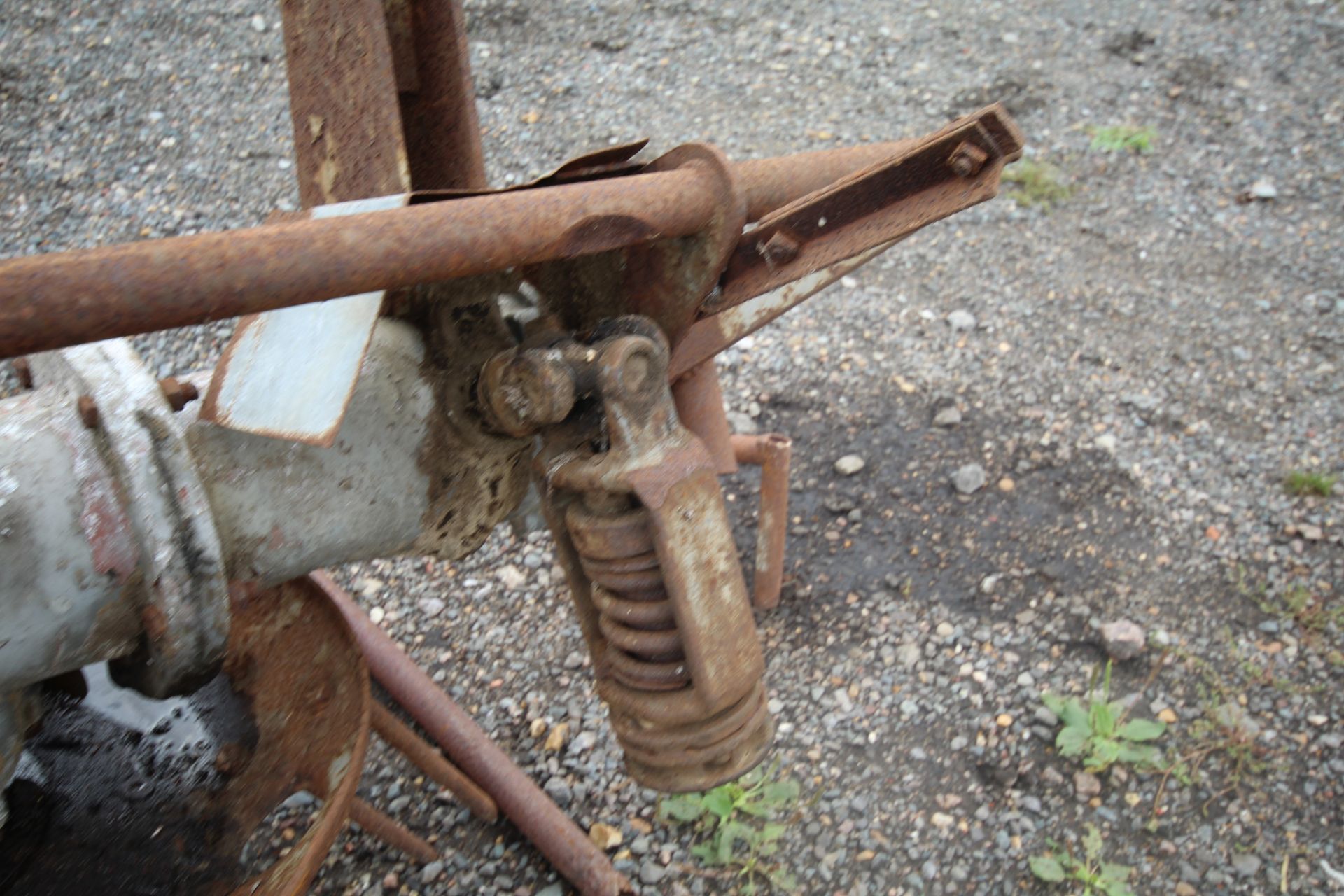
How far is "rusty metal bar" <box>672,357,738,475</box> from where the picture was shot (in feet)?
5.34

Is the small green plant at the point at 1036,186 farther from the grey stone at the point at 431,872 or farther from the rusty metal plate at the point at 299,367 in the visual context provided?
the rusty metal plate at the point at 299,367

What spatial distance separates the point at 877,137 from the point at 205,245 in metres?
3.14

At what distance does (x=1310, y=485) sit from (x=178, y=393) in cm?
263

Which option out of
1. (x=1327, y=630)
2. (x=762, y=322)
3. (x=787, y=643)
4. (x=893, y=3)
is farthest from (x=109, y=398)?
(x=893, y=3)

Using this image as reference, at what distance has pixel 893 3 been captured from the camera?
4.15 m

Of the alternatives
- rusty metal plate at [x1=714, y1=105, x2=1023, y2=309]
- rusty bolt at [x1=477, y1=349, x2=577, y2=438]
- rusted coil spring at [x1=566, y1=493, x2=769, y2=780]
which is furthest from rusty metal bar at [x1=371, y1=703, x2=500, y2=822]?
rusty metal plate at [x1=714, y1=105, x2=1023, y2=309]

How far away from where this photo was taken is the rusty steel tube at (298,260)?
0.73 meters

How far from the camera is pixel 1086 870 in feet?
6.52

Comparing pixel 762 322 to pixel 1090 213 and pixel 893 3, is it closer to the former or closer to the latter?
pixel 1090 213

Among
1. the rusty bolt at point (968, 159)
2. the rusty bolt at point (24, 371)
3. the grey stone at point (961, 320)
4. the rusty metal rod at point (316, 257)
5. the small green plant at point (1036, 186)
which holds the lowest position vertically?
the grey stone at point (961, 320)

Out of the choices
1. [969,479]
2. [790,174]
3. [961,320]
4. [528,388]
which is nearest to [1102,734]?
[969,479]

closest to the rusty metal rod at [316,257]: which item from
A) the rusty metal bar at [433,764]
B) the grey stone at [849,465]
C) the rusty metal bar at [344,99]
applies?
the rusty metal bar at [344,99]

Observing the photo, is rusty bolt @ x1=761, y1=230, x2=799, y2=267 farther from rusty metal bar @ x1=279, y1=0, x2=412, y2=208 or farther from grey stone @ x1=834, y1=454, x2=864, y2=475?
grey stone @ x1=834, y1=454, x2=864, y2=475

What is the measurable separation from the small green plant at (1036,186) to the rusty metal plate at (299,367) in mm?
2907
